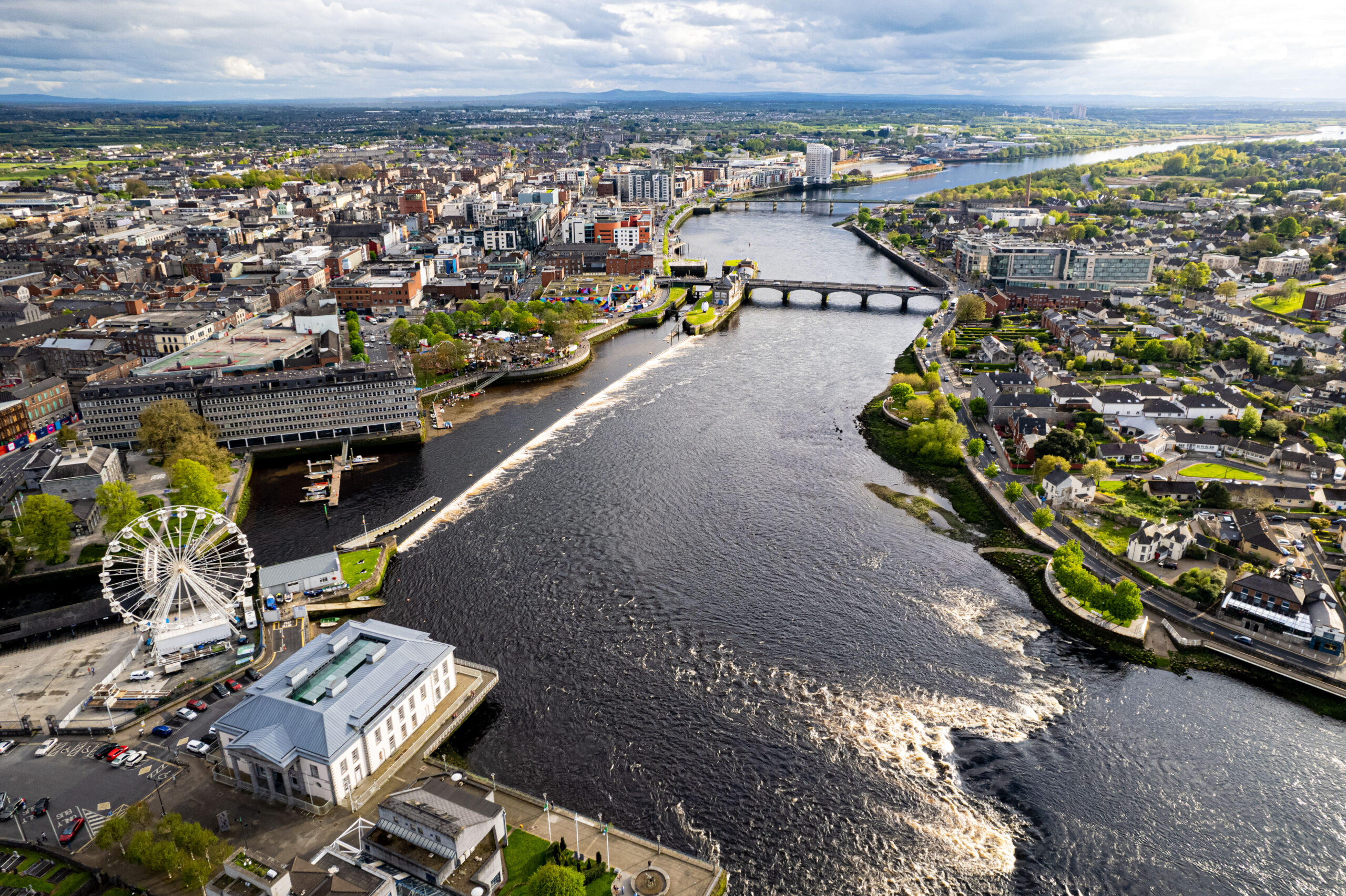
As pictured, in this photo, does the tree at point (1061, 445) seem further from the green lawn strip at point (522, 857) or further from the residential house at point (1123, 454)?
the green lawn strip at point (522, 857)

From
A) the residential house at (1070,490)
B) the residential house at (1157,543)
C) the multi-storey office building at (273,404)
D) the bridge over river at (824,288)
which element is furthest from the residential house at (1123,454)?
the bridge over river at (824,288)

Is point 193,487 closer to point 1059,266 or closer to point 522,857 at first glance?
point 522,857

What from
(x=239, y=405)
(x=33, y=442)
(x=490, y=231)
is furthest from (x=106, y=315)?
(x=490, y=231)

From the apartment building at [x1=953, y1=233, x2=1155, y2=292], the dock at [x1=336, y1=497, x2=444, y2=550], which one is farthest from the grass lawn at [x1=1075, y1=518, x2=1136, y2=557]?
the apartment building at [x1=953, y1=233, x2=1155, y2=292]

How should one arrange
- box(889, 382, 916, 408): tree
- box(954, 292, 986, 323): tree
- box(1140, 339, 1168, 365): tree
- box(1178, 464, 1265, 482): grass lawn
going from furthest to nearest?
box(954, 292, 986, 323): tree < box(1140, 339, 1168, 365): tree < box(889, 382, 916, 408): tree < box(1178, 464, 1265, 482): grass lawn

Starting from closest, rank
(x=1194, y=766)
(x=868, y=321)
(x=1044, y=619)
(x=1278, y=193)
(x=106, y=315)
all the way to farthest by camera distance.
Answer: (x=1194, y=766), (x=1044, y=619), (x=106, y=315), (x=868, y=321), (x=1278, y=193)

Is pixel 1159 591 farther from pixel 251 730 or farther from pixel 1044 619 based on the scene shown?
pixel 251 730

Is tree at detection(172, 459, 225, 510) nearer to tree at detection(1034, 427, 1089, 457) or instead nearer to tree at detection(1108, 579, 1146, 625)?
tree at detection(1108, 579, 1146, 625)
